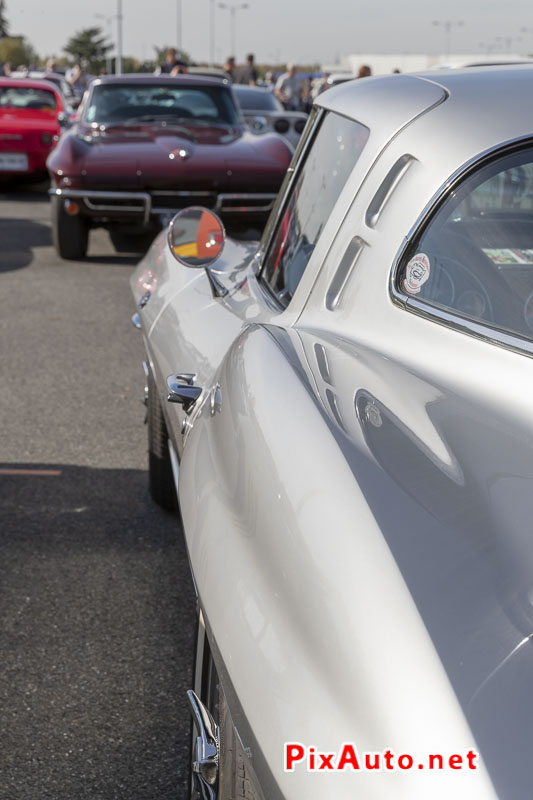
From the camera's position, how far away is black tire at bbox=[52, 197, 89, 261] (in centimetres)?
902

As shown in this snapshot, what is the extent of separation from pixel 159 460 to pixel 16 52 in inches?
4010

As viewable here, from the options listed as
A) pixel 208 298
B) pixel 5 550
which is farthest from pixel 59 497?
pixel 208 298

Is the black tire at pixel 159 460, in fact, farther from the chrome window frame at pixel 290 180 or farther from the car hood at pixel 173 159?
the car hood at pixel 173 159

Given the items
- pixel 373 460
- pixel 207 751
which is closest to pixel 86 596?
pixel 207 751

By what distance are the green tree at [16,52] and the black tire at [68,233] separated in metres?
88.6

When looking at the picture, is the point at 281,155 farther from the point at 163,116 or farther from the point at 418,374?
the point at 418,374

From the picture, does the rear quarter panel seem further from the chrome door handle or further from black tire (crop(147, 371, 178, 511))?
black tire (crop(147, 371, 178, 511))

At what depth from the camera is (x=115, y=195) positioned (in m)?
8.52

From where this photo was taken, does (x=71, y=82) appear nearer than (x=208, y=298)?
No

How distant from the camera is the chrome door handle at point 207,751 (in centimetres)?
155

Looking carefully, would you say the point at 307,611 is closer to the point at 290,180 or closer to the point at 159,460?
the point at 290,180

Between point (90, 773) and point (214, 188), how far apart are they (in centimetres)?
675

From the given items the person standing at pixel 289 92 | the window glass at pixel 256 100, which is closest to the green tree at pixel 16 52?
the person standing at pixel 289 92

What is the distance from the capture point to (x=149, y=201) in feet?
28.0
